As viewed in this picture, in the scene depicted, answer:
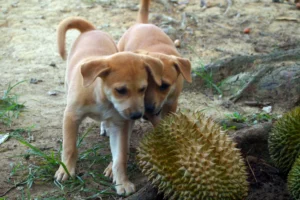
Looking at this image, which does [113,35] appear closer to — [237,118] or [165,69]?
[237,118]

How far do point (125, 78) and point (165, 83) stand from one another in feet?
2.01

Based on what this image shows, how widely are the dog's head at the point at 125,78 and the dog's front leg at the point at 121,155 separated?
247mm

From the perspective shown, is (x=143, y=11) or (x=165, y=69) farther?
(x=143, y=11)

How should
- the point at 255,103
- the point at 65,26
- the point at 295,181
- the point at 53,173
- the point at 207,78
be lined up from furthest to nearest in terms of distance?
the point at 207,78 → the point at 255,103 → the point at 65,26 → the point at 53,173 → the point at 295,181

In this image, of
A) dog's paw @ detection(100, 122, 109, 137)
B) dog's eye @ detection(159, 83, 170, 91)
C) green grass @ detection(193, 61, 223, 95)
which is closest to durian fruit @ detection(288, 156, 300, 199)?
dog's eye @ detection(159, 83, 170, 91)

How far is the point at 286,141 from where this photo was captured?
387 centimetres

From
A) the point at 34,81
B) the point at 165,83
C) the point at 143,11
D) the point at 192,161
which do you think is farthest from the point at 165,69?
the point at 34,81

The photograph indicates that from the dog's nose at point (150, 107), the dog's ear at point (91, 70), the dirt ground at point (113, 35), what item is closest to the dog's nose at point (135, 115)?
the dog's nose at point (150, 107)

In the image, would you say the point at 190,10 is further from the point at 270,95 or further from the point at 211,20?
the point at 270,95

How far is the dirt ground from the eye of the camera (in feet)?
18.9

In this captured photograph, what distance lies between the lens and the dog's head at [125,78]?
4152 mm

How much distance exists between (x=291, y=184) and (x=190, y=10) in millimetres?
6067

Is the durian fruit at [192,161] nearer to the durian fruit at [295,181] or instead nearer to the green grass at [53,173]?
the durian fruit at [295,181]

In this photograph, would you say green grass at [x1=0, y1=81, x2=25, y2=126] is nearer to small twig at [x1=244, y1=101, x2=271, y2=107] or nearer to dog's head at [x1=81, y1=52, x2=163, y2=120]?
dog's head at [x1=81, y1=52, x2=163, y2=120]
